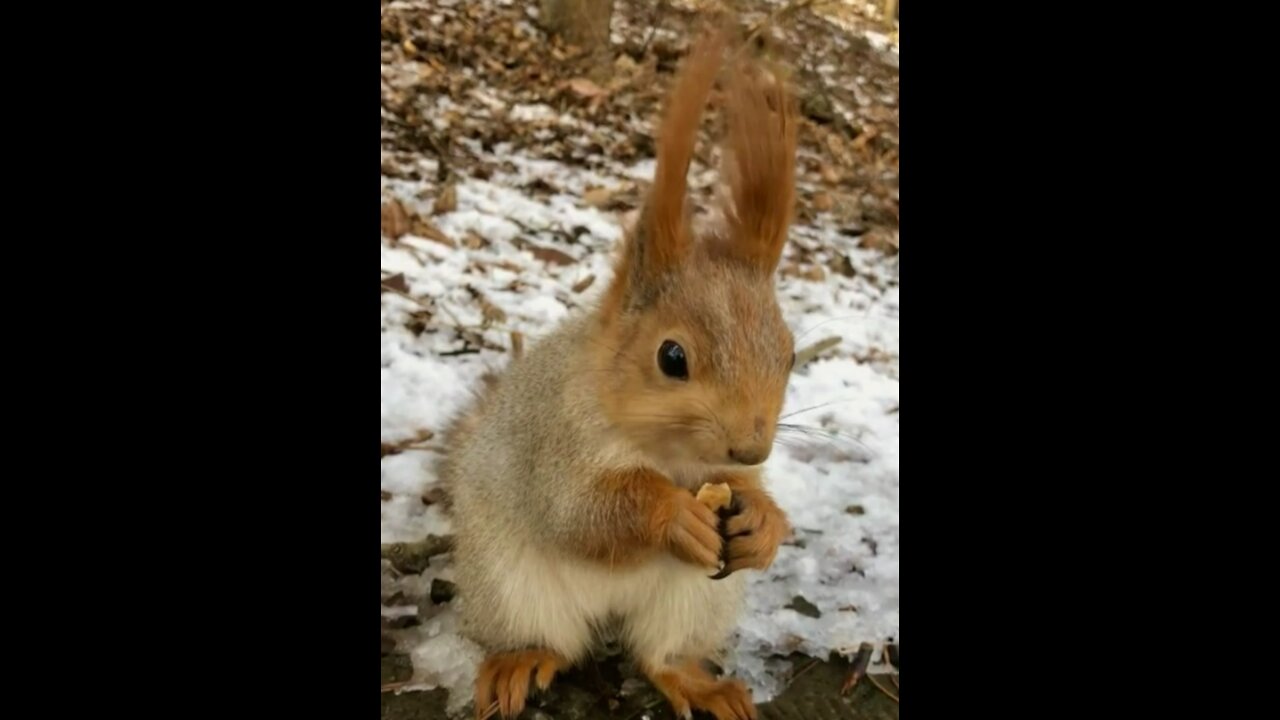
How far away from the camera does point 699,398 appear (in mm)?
1079

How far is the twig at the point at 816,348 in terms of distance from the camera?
1795mm

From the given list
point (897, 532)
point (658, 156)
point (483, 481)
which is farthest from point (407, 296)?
point (897, 532)

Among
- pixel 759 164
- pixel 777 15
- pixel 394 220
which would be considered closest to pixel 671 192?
pixel 759 164

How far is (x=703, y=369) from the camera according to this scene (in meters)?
1.09

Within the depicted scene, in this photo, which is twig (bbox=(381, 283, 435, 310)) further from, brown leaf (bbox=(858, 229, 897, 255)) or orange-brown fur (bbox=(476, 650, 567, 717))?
brown leaf (bbox=(858, 229, 897, 255))

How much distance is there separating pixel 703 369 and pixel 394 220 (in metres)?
0.80

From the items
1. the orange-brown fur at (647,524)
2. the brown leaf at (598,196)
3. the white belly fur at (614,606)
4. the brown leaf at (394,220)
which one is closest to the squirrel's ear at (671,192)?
the orange-brown fur at (647,524)

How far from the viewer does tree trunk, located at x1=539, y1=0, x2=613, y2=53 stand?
1970mm

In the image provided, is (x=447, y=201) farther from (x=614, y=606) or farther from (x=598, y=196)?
(x=614, y=606)

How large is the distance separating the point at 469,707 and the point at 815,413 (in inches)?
34.9

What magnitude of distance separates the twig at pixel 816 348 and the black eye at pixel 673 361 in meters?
0.69

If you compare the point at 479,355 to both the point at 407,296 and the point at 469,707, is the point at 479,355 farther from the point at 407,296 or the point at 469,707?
the point at 469,707

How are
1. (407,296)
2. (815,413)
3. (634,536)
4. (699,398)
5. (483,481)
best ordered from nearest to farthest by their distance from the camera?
(699,398) < (634,536) < (483,481) < (407,296) < (815,413)

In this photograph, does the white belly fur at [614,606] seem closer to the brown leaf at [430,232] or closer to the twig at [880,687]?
the twig at [880,687]
